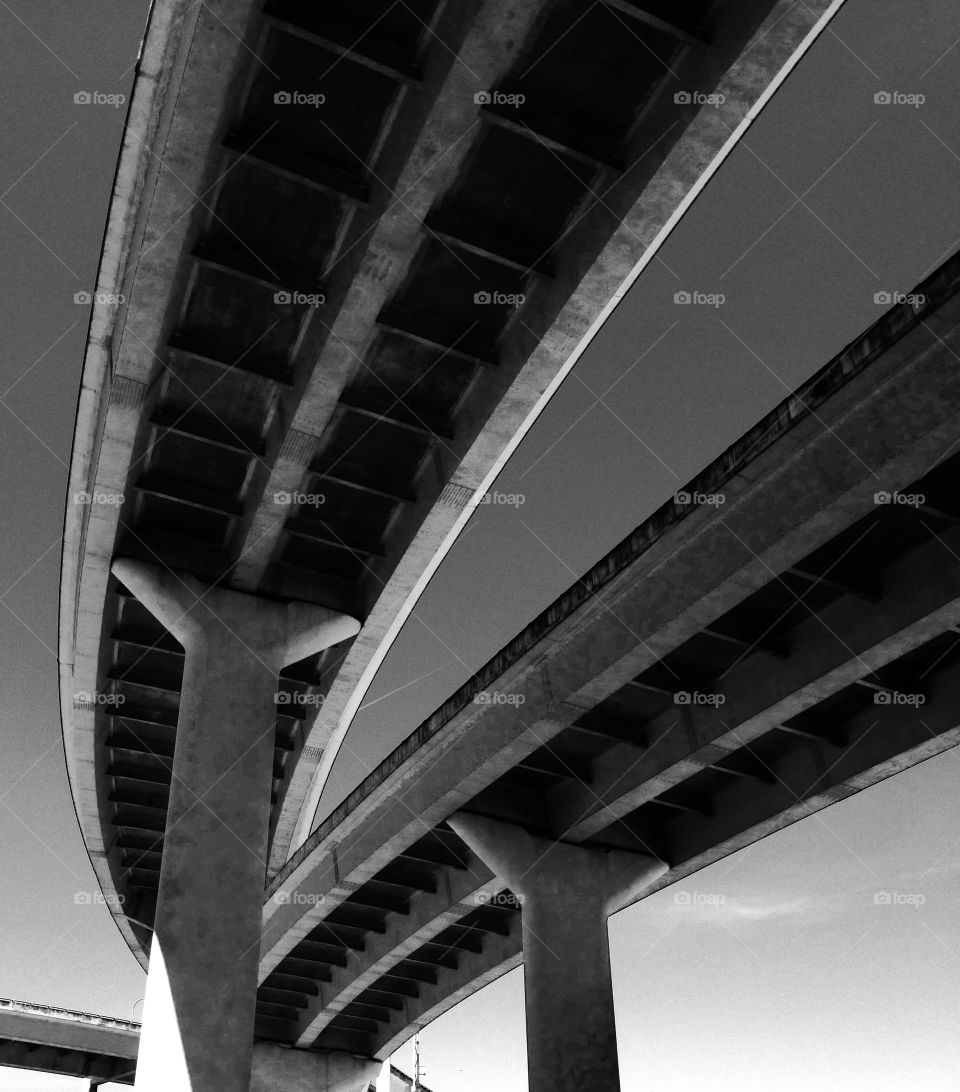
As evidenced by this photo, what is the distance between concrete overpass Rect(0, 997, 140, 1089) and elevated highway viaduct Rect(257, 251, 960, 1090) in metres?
25.3

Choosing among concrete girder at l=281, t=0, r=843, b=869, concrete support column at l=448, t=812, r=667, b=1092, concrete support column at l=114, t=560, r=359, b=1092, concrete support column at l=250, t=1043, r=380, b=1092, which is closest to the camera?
concrete girder at l=281, t=0, r=843, b=869

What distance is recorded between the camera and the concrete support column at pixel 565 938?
700 inches

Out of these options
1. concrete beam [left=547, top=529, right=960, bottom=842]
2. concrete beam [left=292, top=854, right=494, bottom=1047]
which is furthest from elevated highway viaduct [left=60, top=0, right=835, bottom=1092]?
concrete beam [left=292, top=854, right=494, bottom=1047]

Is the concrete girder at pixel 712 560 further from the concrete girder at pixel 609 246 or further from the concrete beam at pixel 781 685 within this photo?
the concrete girder at pixel 609 246

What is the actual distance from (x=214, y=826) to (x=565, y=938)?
7399mm

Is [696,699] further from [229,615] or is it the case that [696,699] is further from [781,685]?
[229,615]

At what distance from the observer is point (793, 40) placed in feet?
36.4

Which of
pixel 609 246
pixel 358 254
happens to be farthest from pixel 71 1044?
pixel 609 246

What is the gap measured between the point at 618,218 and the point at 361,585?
9.20 m

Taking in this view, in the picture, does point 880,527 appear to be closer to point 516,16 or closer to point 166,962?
point 516,16

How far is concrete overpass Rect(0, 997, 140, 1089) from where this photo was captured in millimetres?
44500

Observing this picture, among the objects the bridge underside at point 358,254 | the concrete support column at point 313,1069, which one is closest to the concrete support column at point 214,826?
the bridge underside at point 358,254

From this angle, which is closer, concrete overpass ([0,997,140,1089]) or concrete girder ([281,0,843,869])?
concrete girder ([281,0,843,869])

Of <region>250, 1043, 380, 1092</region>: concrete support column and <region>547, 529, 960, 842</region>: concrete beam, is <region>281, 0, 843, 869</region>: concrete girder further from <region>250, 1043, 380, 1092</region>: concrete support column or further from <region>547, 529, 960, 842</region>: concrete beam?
<region>250, 1043, 380, 1092</region>: concrete support column
